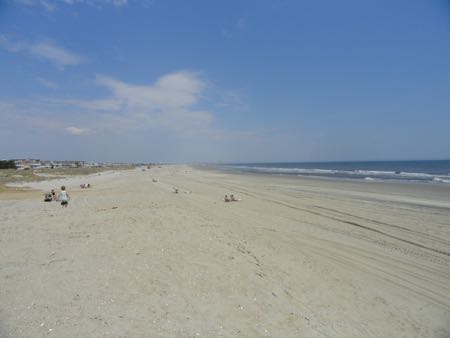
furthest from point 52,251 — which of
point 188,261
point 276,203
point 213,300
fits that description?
point 276,203

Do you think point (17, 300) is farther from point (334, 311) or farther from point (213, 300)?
point (334, 311)

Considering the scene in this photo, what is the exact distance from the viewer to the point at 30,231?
8.91m

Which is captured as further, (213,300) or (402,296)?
(402,296)

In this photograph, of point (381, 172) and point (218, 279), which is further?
point (381, 172)

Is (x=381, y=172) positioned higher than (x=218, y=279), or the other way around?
(x=381, y=172)

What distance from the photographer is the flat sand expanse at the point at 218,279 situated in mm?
4207

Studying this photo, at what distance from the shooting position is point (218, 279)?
5590 mm

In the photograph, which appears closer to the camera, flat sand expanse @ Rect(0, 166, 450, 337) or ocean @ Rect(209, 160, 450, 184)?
flat sand expanse @ Rect(0, 166, 450, 337)

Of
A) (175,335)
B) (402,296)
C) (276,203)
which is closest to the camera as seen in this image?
(175,335)

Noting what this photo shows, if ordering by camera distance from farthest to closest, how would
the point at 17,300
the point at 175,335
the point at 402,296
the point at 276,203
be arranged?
the point at 276,203, the point at 402,296, the point at 17,300, the point at 175,335

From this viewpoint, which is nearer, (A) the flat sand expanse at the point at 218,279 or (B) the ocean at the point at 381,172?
(A) the flat sand expanse at the point at 218,279

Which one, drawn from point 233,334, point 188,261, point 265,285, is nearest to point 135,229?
point 188,261

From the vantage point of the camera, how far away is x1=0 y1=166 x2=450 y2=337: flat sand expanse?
4207 millimetres

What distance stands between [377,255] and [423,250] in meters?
1.46
